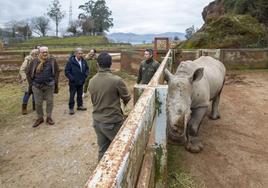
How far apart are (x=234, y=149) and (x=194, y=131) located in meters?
0.79

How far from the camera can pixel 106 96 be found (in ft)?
13.0

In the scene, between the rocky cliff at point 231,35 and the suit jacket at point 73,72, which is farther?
the rocky cliff at point 231,35

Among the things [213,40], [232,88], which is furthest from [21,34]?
[232,88]

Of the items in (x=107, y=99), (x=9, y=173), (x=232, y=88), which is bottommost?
(x=9, y=173)

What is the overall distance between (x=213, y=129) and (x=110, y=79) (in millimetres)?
3226

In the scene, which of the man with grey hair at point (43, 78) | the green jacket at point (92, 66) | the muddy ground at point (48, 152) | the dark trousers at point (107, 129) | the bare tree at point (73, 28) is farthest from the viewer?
the bare tree at point (73, 28)

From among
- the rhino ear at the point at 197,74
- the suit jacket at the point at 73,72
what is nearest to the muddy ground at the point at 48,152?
the suit jacket at the point at 73,72

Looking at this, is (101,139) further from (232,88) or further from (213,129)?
(232,88)

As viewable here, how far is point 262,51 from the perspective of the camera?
13.8 m

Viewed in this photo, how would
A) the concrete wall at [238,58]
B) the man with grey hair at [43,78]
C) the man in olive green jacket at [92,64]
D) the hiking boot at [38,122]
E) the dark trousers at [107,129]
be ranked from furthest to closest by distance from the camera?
the concrete wall at [238,58] < the man in olive green jacket at [92,64] < the hiking boot at [38,122] < the man with grey hair at [43,78] < the dark trousers at [107,129]

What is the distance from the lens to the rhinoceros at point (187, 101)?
4.35m

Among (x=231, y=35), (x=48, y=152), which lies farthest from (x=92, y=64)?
(x=231, y=35)

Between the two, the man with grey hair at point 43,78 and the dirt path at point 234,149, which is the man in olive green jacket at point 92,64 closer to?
the man with grey hair at point 43,78

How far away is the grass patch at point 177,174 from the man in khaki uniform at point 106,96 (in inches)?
40.0
